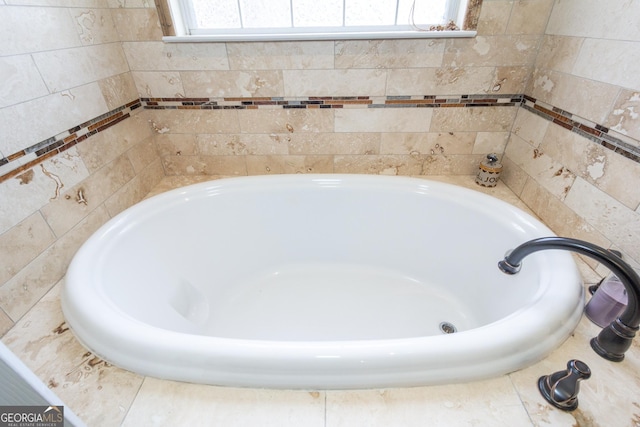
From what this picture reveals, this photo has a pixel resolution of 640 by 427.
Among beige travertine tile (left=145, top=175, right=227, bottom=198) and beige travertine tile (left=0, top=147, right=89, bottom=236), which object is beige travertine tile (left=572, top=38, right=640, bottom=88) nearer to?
beige travertine tile (left=145, top=175, right=227, bottom=198)

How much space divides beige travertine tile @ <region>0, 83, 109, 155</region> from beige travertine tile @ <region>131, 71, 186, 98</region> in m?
0.23

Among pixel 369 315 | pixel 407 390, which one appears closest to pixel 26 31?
pixel 407 390

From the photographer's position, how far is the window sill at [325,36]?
1173mm

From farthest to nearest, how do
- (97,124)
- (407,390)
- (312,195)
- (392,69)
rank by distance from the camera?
(312,195), (392,69), (97,124), (407,390)

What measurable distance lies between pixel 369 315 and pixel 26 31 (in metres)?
1.46

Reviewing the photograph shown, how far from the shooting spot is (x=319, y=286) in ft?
4.66

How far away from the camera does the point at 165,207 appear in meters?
1.22

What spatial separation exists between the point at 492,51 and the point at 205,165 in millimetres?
1355

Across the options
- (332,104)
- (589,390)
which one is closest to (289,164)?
(332,104)

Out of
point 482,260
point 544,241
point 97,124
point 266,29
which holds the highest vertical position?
point 266,29

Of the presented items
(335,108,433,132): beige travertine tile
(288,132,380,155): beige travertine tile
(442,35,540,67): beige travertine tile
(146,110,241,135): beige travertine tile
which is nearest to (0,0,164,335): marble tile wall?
(146,110,241,135): beige travertine tile

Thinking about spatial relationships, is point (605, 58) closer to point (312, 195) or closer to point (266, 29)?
point (312, 195)

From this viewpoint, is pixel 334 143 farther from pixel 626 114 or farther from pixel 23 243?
pixel 23 243

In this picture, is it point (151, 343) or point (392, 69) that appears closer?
point (151, 343)
